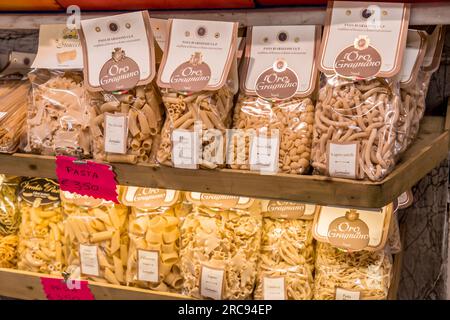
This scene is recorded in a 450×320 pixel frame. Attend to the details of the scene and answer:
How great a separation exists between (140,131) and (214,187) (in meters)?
0.25

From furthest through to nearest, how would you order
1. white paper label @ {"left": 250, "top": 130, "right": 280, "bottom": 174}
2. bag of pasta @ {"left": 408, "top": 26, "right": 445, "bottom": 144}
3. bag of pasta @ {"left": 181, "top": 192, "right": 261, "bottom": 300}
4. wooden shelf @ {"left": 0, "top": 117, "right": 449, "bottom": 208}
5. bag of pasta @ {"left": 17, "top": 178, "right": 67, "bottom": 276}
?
bag of pasta @ {"left": 17, "top": 178, "right": 67, "bottom": 276} → bag of pasta @ {"left": 181, "top": 192, "right": 261, "bottom": 300} → bag of pasta @ {"left": 408, "top": 26, "right": 445, "bottom": 144} → white paper label @ {"left": 250, "top": 130, "right": 280, "bottom": 174} → wooden shelf @ {"left": 0, "top": 117, "right": 449, "bottom": 208}

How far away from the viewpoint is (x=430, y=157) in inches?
53.9

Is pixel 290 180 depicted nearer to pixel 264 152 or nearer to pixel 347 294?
pixel 264 152

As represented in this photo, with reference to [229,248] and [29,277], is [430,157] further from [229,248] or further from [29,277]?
[29,277]

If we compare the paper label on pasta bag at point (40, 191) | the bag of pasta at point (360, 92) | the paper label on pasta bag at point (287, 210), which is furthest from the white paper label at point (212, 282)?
the paper label on pasta bag at point (40, 191)

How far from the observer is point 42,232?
1.74 meters

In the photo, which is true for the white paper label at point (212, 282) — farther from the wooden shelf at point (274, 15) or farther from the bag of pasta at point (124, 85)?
the wooden shelf at point (274, 15)

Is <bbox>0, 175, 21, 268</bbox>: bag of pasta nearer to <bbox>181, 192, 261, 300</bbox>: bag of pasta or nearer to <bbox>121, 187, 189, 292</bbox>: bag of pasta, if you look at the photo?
<bbox>121, 187, 189, 292</bbox>: bag of pasta

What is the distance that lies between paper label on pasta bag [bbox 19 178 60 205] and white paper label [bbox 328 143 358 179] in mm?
934

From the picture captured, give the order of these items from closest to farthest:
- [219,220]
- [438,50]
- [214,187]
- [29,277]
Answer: [214,187]
[438,50]
[219,220]
[29,277]

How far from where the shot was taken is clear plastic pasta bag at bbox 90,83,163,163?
4.52 feet

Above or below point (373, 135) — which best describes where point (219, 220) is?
below

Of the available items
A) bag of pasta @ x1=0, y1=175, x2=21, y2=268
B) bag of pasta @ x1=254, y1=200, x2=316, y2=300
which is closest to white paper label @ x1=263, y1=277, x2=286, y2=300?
bag of pasta @ x1=254, y1=200, x2=316, y2=300

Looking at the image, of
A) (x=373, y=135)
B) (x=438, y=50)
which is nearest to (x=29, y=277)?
(x=373, y=135)
